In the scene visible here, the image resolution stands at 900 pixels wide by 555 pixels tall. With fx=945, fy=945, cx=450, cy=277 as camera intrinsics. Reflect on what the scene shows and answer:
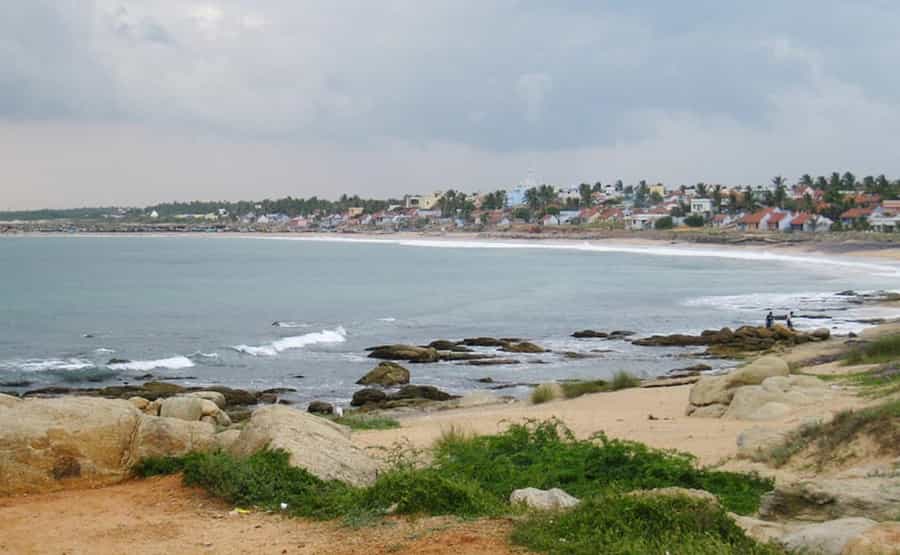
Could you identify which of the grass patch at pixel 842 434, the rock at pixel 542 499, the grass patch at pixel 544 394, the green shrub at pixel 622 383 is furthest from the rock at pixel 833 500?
the green shrub at pixel 622 383

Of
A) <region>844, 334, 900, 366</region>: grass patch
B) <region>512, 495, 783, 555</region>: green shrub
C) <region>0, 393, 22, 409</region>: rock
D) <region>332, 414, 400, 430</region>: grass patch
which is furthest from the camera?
<region>844, 334, 900, 366</region>: grass patch

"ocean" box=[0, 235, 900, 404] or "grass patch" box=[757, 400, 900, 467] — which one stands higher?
"grass patch" box=[757, 400, 900, 467]

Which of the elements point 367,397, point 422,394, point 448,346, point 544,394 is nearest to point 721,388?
point 544,394

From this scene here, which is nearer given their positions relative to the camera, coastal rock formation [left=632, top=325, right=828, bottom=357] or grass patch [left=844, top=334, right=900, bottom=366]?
grass patch [left=844, top=334, right=900, bottom=366]

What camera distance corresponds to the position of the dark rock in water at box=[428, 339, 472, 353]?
37406 mm

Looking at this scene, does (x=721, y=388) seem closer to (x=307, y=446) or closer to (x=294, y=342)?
(x=307, y=446)

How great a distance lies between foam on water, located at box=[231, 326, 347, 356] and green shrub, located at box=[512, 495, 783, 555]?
1224 inches

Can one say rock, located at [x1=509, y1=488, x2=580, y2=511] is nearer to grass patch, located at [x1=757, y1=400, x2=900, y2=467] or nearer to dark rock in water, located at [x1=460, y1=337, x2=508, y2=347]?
grass patch, located at [x1=757, y1=400, x2=900, y2=467]

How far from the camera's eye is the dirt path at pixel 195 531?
7.78 meters

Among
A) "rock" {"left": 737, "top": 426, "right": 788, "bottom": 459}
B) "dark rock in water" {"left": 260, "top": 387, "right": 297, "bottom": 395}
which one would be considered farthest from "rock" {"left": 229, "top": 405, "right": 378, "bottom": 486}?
"dark rock in water" {"left": 260, "top": 387, "right": 297, "bottom": 395}

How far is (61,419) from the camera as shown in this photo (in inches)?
422

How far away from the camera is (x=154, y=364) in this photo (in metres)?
34.9

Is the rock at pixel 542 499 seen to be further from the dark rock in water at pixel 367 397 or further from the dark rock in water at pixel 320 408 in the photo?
the dark rock in water at pixel 367 397

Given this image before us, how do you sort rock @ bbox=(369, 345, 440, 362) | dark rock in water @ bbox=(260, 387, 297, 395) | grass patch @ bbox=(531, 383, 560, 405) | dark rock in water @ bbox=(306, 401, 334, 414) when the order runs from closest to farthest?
grass patch @ bbox=(531, 383, 560, 405), dark rock in water @ bbox=(306, 401, 334, 414), dark rock in water @ bbox=(260, 387, 297, 395), rock @ bbox=(369, 345, 440, 362)
